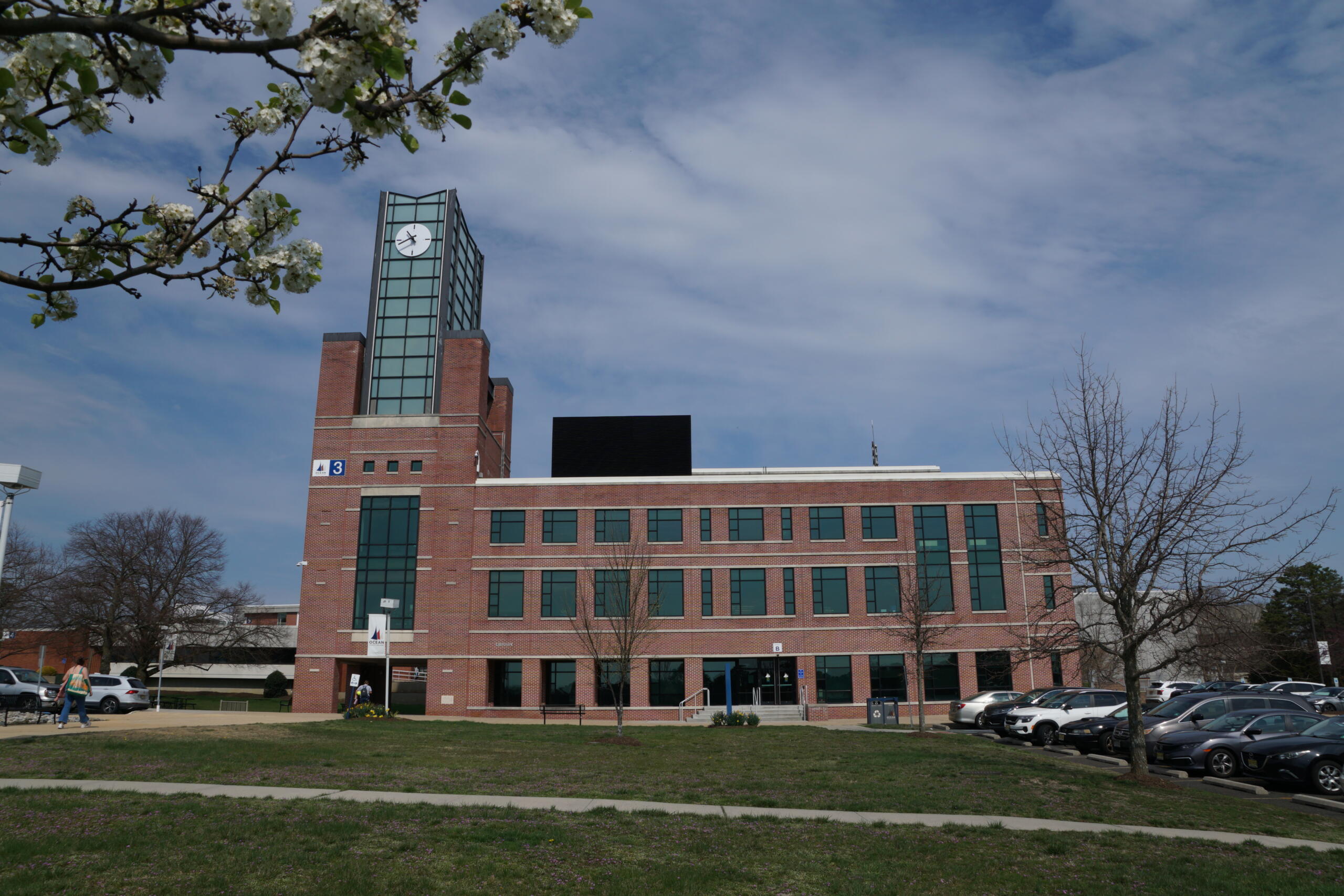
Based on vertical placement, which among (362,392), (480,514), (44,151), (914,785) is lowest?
(914,785)

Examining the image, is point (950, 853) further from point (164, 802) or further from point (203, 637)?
point (203, 637)

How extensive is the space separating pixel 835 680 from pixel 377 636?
72.0 ft

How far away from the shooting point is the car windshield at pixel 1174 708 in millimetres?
24156

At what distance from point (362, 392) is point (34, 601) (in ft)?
81.1

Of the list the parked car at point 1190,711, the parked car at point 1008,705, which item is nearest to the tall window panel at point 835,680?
the parked car at point 1008,705

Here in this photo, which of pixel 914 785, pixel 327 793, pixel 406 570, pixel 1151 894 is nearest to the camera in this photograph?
pixel 1151 894

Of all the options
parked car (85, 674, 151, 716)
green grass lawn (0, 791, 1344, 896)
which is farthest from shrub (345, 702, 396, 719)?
green grass lawn (0, 791, 1344, 896)

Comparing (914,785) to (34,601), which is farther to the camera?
(34,601)

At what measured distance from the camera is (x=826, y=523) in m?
47.8

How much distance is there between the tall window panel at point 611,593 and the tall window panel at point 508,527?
434 centimetres

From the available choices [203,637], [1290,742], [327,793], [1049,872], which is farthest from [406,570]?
[1049,872]

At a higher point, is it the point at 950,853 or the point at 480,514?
the point at 480,514

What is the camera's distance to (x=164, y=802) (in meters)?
11.5

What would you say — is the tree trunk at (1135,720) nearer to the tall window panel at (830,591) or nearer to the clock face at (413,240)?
the tall window panel at (830,591)
